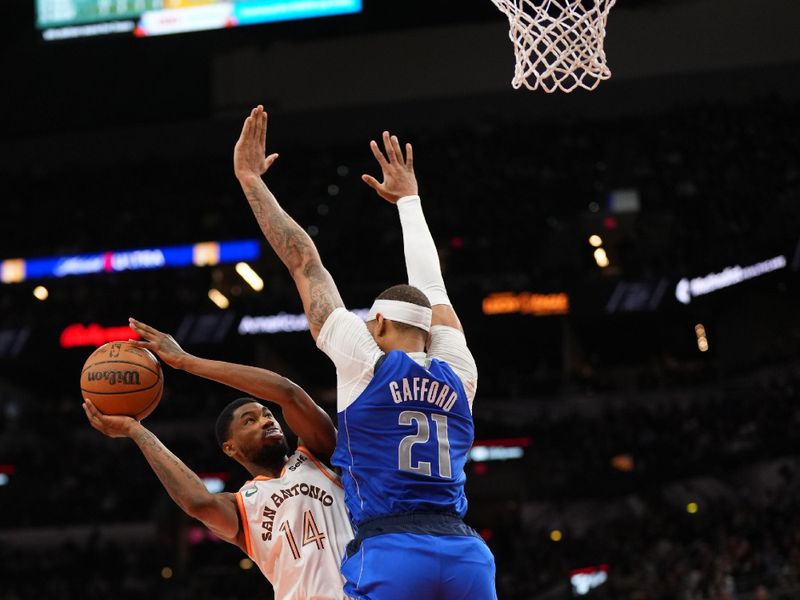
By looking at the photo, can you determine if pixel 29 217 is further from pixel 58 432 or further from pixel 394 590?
pixel 394 590

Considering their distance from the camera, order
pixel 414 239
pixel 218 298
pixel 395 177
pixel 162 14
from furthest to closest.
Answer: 1. pixel 218 298
2. pixel 162 14
3. pixel 395 177
4. pixel 414 239

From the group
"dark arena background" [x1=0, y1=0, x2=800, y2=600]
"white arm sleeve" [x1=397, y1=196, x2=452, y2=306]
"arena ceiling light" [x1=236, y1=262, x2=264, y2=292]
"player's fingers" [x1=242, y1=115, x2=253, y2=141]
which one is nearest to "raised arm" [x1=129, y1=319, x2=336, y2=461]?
"white arm sleeve" [x1=397, y1=196, x2=452, y2=306]

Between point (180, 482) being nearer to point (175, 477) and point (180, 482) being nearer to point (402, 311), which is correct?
point (175, 477)

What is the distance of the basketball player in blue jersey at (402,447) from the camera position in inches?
131

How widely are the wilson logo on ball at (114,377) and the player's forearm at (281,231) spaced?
27.9 inches

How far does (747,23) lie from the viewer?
20719 mm

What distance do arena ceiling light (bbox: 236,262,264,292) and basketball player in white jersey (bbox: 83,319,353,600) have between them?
18.8 m

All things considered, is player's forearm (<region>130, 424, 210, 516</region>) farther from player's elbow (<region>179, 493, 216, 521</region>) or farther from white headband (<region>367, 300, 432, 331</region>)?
white headband (<region>367, 300, 432, 331</region>)

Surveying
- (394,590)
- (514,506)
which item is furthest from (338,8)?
(394,590)

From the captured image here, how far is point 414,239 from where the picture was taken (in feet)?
13.2

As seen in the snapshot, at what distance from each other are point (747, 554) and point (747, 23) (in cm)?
1077

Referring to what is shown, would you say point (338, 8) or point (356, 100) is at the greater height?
point (338, 8)

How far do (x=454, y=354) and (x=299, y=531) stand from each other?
2.76 feet

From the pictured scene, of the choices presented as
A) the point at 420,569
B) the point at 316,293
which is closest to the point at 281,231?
the point at 316,293
